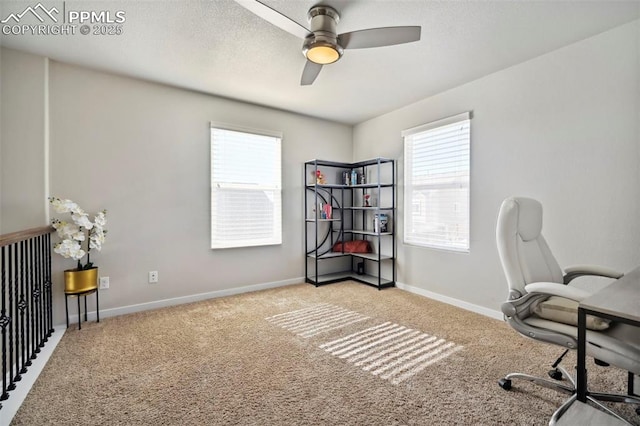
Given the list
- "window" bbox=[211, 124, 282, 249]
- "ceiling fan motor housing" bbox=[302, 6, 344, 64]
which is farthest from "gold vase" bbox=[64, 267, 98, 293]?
Answer: "ceiling fan motor housing" bbox=[302, 6, 344, 64]

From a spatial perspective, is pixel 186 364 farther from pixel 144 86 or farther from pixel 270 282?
pixel 144 86

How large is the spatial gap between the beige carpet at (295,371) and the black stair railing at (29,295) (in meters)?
0.18

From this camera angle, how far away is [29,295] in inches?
89.4

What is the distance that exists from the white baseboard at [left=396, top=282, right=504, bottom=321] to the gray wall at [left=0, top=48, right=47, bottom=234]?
12.9 ft

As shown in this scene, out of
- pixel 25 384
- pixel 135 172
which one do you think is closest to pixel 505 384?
pixel 25 384

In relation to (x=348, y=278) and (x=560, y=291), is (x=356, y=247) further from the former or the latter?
(x=560, y=291)

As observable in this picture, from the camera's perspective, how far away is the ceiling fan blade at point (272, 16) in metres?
1.60

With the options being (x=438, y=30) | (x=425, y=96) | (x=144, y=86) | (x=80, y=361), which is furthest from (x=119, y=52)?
(x=425, y=96)

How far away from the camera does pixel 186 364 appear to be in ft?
6.81

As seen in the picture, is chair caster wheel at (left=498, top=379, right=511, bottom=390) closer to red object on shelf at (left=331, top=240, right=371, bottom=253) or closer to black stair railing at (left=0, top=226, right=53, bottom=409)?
red object on shelf at (left=331, top=240, right=371, bottom=253)

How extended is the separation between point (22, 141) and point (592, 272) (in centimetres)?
439

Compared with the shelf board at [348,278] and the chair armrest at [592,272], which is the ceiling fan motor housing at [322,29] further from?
the shelf board at [348,278]

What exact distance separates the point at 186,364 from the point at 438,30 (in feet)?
10.0

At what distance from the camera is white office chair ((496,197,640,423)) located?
4.30 feet
